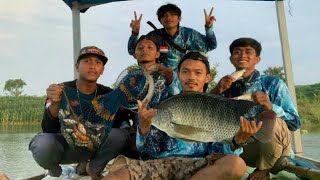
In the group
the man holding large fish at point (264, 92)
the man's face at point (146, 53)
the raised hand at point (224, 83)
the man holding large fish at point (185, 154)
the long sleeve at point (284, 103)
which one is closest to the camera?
the man holding large fish at point (185, 154)

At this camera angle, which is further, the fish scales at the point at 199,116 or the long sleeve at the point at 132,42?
the long sleeve at the point at 132,42

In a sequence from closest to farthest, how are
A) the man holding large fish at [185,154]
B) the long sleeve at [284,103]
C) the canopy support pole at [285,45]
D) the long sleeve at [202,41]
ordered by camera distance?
the man holding large fish at [185,154] < the long sleeve at [284,103] < the long sleeve at [202,41] < the canopy support pole at [285,45]

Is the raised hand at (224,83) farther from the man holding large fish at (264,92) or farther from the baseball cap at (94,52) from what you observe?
the baseball cap at (94,52)

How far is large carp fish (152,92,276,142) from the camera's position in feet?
8.58

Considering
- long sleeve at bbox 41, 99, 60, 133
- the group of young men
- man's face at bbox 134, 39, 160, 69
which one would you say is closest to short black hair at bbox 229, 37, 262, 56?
the group of young men

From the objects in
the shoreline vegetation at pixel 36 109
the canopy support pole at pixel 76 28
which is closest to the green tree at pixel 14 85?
the shoreline vegetation at pixel 36 109

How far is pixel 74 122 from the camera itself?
342 cm

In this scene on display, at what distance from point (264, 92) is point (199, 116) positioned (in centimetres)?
127

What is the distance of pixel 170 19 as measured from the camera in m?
4.69

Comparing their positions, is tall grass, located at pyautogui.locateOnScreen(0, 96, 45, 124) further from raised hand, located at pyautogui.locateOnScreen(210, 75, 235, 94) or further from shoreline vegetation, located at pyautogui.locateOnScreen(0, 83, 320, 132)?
raised hand, located at pyautogui.locateOnScreen(210, 75, 235, 94)

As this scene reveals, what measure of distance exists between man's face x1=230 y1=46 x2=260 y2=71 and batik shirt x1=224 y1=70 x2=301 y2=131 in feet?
0.46

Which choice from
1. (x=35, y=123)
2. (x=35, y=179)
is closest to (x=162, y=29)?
(x=35, y=179)

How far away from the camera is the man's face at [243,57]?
3.74 meters

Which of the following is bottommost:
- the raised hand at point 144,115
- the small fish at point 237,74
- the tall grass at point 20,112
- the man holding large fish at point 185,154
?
the man holding large fish at point 185,154
